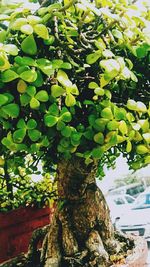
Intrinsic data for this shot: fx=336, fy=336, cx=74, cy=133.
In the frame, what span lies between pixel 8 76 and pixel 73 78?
0.17m

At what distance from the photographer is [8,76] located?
1.76 ft

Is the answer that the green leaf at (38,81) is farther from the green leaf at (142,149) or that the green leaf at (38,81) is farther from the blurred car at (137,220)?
the blurred car at (137,220)

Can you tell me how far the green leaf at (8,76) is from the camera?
53 centimetres

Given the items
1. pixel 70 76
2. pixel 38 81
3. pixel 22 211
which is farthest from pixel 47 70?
pixel 22 211

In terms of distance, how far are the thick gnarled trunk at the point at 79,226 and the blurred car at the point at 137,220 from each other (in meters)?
3.62

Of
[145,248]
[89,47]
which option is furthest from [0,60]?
[145,248]

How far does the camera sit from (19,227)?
1441 millimetres

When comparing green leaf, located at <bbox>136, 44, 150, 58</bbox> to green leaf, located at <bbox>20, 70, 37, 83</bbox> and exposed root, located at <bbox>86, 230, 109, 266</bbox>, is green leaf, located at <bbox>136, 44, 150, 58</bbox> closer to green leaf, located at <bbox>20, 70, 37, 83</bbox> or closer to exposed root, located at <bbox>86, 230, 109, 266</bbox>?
green leaf, located at <bbox>20, 70, 37, 83</bbox>

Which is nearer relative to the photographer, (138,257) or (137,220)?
(138,257)

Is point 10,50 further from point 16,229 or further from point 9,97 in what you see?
point 16,229

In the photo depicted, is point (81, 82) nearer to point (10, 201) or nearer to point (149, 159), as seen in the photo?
point (149, 159)

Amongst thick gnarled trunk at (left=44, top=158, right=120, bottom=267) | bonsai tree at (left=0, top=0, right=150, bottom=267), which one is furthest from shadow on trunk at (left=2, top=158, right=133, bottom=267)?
bonsai tree at (left=0, top=0, right=150, bottom=267)

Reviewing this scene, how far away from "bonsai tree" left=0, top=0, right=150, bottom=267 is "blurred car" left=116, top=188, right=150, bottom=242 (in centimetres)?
404

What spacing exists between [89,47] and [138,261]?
1.95ft
